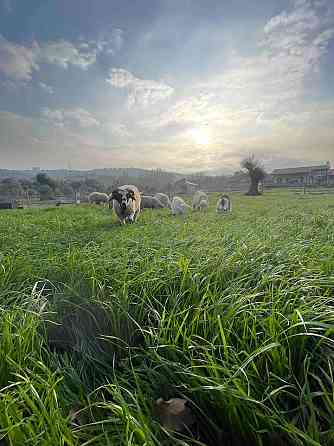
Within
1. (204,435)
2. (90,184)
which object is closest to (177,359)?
(204,435)

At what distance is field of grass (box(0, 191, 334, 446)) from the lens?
34.8 inches

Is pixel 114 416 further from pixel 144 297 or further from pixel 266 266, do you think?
pixel 266 266

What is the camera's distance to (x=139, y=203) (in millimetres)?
9398

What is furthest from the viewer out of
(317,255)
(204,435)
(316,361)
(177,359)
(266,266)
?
(317,255)

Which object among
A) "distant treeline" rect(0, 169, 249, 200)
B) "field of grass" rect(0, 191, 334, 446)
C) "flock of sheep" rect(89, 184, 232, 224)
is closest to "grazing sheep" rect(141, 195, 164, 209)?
"flock of sheep" rect(89, 184, 232, 224)

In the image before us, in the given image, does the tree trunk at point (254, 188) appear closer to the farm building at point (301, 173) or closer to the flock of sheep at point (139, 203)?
the farm building at point (301, 173)

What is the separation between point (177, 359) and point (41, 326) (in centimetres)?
91

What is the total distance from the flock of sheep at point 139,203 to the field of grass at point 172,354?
5772 mm

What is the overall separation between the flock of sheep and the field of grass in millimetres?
5772

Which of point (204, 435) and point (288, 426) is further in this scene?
point (204, 435)

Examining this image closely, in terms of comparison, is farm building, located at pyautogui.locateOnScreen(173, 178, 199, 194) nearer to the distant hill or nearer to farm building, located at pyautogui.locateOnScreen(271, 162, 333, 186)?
the distant hill

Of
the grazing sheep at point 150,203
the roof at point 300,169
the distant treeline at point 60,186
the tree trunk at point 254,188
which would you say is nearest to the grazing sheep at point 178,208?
the grazing sheep at point 150,203

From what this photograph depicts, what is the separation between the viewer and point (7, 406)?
0.90 meters

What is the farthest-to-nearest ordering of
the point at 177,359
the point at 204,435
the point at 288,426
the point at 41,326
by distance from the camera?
the point at 41,326, the point at 177,359, the point at 204,435, the point at 288,426
